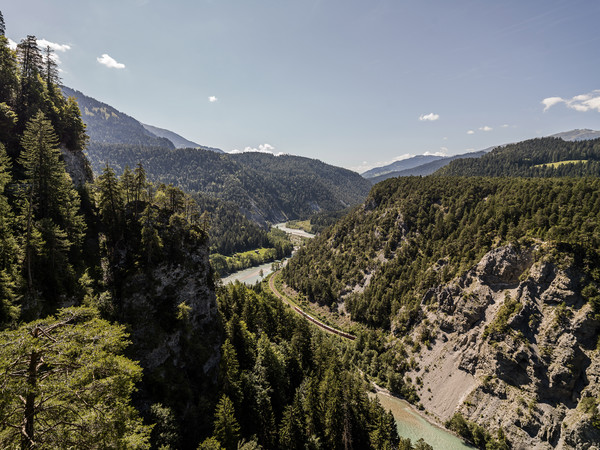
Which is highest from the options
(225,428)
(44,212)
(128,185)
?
(128,185)

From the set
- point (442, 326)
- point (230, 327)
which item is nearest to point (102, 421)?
point (230, 327)

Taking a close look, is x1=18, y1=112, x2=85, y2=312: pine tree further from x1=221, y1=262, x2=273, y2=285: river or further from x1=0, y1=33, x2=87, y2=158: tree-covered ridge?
x1=221, y1=262, x2=273, y2=285: river

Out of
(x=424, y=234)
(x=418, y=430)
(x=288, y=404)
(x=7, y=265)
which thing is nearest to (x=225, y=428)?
(x=288, y=404)

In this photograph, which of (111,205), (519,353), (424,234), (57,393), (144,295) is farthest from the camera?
(424,234)

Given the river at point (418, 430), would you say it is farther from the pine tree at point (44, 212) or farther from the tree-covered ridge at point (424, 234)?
the pine tree at point (44, 212)

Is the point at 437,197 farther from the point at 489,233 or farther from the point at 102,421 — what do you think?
the point at 102,421

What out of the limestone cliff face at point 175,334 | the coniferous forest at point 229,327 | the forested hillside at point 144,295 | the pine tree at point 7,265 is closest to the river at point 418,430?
the coniferous forest at point 229,327

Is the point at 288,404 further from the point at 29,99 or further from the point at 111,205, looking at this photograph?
the point at 29,99
